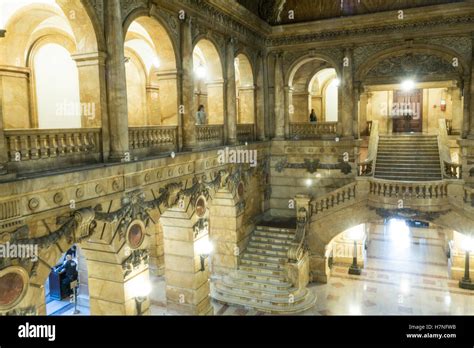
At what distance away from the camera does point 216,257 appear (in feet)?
53.9

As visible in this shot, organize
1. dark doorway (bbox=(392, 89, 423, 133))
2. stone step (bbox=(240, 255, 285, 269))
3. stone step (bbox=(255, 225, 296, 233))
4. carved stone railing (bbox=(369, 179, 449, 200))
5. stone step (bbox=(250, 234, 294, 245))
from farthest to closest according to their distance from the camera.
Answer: dark doorway (bbox=(392, 89, 423, 133)) < stone step (bbox=(255, 225, 296, 233)) < stone step (bbox=(250, 234, 294, 245)) < stone step (bbox=(240, 255, 285, 269)) < carved stone railing (bbox=(369, 179, 449, 200))

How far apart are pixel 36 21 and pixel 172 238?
297 inches

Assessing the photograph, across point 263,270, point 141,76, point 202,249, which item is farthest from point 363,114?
point 202,249

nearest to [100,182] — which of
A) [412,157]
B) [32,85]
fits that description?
[32,85]

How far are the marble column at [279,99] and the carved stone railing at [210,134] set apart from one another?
15.1 ft

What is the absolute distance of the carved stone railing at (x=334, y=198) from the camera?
629 inches

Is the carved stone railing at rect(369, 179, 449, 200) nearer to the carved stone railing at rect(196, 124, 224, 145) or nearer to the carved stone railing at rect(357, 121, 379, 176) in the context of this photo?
the carved stone railing at rect(357, 121, 379, 176)

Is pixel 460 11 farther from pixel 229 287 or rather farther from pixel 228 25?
pixel 229 287

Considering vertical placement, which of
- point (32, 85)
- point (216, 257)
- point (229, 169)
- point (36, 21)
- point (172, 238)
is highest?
point (36, 21)

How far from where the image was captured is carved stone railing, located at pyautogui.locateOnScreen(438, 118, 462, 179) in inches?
604

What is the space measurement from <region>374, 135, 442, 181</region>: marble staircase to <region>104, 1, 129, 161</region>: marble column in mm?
11412

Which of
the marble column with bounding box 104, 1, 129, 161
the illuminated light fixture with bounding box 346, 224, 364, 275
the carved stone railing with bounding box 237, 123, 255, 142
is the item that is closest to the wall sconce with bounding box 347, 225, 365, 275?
the illuminated light fixture with bounding box 346, 224, 364, 275

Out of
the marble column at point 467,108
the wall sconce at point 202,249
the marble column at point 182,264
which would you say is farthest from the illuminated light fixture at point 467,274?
the marble column at point 182,264

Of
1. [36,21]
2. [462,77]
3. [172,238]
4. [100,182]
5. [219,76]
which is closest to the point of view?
[100,182]
